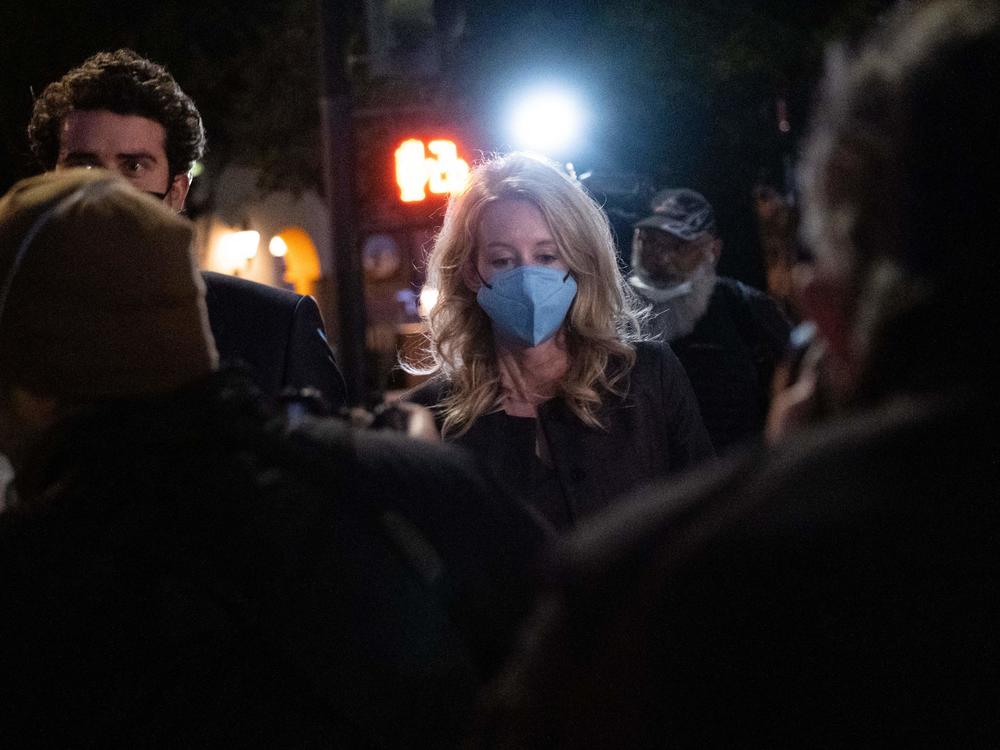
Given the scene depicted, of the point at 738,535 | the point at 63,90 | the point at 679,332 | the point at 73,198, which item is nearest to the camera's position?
the point at 738,535

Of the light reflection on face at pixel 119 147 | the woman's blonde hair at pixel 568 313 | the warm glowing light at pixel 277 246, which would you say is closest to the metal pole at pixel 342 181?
the woman's blonde hair at pixel 568 313

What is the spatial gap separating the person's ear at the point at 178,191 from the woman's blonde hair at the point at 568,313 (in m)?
0.84

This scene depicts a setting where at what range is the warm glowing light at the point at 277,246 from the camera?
29.4 meters

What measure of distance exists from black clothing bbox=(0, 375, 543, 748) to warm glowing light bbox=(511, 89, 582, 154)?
8639 mm

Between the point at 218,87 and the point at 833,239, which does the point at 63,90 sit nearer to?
the point at 833,239

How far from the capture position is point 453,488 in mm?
1771

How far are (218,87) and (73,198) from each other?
84.3 feet

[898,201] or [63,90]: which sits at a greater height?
[63,90]

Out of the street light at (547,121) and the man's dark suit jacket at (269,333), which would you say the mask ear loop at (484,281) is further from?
the street light at (547,121)

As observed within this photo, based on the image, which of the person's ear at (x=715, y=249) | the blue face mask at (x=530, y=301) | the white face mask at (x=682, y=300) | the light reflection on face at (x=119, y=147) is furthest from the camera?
the person's ear at (x=715, y=249)

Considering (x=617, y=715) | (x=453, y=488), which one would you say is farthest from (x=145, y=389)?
(x=617, y=715)

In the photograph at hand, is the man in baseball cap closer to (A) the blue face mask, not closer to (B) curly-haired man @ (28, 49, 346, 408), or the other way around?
(A) the blue face mask

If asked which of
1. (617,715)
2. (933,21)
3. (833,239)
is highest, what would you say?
(933,21)

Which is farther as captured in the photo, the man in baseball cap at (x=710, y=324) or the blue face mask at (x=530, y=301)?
the man in baseball cap at (x=710, y=324)
